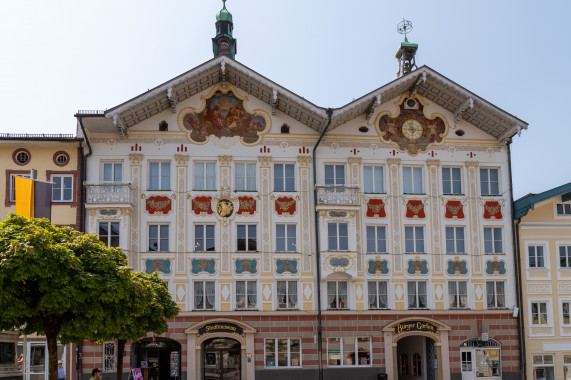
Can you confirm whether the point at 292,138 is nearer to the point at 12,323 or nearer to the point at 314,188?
the point at 314,188

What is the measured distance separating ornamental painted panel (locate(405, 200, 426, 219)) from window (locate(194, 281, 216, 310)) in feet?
35.8

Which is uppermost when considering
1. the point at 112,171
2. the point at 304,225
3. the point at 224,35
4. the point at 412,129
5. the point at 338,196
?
the point at 224,35

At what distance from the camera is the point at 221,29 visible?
169 feet

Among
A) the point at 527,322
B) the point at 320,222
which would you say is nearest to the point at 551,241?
the point at 527,322

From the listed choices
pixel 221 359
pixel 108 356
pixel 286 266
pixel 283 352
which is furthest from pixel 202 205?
pixel 108 356

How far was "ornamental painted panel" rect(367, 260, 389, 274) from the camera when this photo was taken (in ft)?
138

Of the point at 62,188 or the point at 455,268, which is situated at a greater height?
the point at 62,188

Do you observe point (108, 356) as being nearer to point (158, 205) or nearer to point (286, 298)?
point (158, 205)

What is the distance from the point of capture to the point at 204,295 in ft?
135

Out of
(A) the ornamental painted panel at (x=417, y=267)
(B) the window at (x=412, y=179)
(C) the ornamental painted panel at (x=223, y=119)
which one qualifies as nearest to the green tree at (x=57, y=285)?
(C) the ornamental painted panel at (x=223, y=119)

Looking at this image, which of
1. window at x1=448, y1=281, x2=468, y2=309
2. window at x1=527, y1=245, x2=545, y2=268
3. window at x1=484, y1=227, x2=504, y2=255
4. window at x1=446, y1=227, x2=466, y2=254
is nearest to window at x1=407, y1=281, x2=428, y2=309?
window at x1=448, y1=281, x2=468, y2=309

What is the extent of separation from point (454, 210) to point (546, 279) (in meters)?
6.16

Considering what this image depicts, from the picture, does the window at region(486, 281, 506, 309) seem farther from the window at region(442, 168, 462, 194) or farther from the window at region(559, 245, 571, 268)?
the window at region(442, 168, 462, 194)

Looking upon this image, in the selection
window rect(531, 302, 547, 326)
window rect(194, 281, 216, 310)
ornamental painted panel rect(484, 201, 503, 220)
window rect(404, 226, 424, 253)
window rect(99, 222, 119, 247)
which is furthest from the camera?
ornamental painted panel rect(484, 201, 503, 220)
